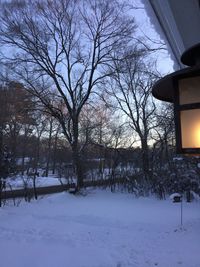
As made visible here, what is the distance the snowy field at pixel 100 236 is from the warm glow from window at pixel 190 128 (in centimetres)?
507

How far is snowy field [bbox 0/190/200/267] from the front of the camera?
22.5 ft

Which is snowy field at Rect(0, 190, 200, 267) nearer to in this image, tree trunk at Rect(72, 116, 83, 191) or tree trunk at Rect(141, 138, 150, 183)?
tree trunk at Rect(141, 138, 150, 183)

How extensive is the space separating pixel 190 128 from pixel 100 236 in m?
7.33

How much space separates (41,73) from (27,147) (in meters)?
29.6

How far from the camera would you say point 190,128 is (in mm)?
1879

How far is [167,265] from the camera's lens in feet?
21.1

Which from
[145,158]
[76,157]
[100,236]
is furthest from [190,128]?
[145,158]

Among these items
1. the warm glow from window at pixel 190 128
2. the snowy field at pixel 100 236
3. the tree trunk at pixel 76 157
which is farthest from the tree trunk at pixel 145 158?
the warm glow from window at pixel 190 128

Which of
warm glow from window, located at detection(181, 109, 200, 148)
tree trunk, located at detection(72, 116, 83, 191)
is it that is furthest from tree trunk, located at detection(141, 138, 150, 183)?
warm glow from window, located at detection(181, 109, 200, 148)

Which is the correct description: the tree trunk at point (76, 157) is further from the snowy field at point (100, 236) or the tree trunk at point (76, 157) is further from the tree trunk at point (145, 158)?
the snowy field at point (100, 236)

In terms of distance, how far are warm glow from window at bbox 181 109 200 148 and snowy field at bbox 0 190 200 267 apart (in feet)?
16.6

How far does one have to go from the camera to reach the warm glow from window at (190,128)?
73.0 inches

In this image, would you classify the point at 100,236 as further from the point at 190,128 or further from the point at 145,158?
the point at 145,158

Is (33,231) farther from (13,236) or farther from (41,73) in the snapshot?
(41,73)
